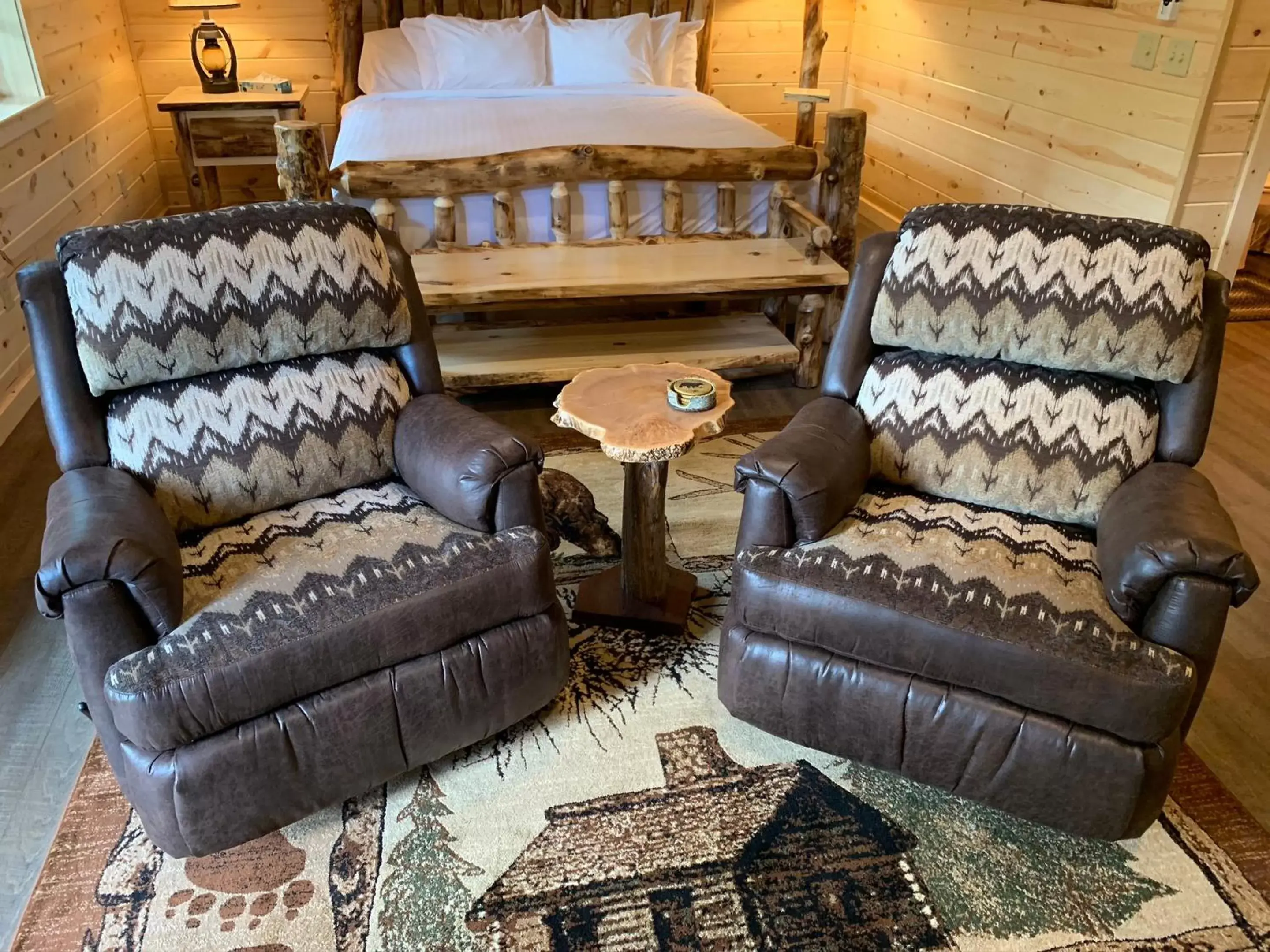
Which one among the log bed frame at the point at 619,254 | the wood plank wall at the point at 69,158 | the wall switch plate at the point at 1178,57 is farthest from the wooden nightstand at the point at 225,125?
the wall switch plate at the point at 1178,57

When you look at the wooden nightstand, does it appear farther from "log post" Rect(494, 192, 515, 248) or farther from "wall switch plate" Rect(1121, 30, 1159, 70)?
"wall switch plate" Rect(1121, 30, 1159, 70)

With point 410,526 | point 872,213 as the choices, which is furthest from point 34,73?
point 872,213

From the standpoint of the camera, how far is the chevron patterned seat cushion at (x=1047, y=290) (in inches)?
71.7

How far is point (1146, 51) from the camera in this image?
321 centimetres

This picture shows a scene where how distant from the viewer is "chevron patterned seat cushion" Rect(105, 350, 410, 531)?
183 cm

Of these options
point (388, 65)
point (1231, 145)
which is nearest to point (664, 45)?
point (388, 65)

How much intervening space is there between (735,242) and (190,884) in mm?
2652

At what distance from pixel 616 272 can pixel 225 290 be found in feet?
4.71

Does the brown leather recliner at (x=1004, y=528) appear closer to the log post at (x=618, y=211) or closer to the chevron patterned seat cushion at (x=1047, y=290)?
the chevron patterned seat cushion at (x=1047, y=290)

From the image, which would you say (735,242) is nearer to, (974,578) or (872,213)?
(974,578)

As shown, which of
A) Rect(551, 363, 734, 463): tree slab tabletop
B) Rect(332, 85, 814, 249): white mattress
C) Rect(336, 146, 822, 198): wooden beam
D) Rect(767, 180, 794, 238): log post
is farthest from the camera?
Rect(767, 180, 794, 238): log post

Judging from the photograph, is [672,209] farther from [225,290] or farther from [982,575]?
[982,575]

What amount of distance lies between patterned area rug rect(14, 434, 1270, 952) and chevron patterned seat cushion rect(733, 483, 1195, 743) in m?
0.31

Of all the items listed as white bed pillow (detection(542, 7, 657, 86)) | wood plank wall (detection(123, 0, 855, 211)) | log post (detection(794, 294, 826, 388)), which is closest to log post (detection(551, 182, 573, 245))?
log post (detection(794, 294, 826, 388))
